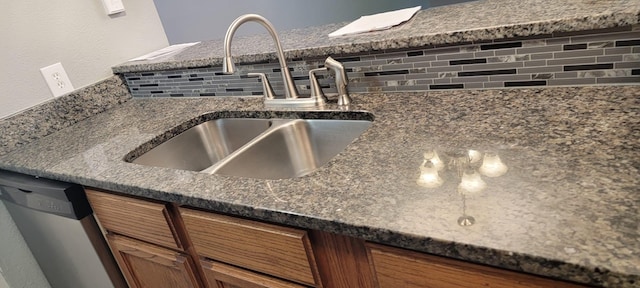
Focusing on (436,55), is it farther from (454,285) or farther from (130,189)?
(130,189)

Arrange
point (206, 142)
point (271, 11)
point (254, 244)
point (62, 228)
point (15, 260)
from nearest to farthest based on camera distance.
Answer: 1. point (254, 244)
2. point (62, 228)
3. point (206, 142)
4. point (15, 260)
5. point (271, 11)

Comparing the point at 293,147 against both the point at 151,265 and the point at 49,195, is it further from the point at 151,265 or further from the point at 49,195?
the point at 49,195

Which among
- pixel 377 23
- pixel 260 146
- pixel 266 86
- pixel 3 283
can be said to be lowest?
pixel 3 283

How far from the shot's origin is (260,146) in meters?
1.16

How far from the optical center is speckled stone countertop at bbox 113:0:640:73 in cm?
84

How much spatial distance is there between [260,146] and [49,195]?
0.59 metres

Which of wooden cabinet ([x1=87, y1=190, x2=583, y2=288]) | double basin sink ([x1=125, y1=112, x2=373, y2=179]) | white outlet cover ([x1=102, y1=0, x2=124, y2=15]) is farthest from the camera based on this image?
white outlet cover ([x1=102, y1=0, x2=124, y2=15])

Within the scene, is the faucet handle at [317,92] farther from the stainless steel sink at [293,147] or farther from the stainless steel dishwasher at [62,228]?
the stainless steel dishwasher at [62,228]

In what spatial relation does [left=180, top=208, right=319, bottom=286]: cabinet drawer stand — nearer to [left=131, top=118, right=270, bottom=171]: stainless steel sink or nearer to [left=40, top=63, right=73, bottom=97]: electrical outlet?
[left=131, top=118, right=270, bottom=171]: stainless steel sink

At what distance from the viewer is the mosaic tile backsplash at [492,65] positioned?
2.81 feet

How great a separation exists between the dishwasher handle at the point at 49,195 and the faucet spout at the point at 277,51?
530 mm

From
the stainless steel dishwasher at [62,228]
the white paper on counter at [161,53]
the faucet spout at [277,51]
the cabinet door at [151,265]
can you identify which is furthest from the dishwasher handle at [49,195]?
the white paper on counter at [161,53]

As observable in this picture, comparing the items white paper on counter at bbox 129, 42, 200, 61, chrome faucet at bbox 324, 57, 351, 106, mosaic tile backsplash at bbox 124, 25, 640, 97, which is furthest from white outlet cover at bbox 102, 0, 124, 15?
chrome faucet at bbox 324, 57, 351, 106

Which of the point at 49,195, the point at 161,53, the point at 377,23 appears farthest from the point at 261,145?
the point at 161,53
